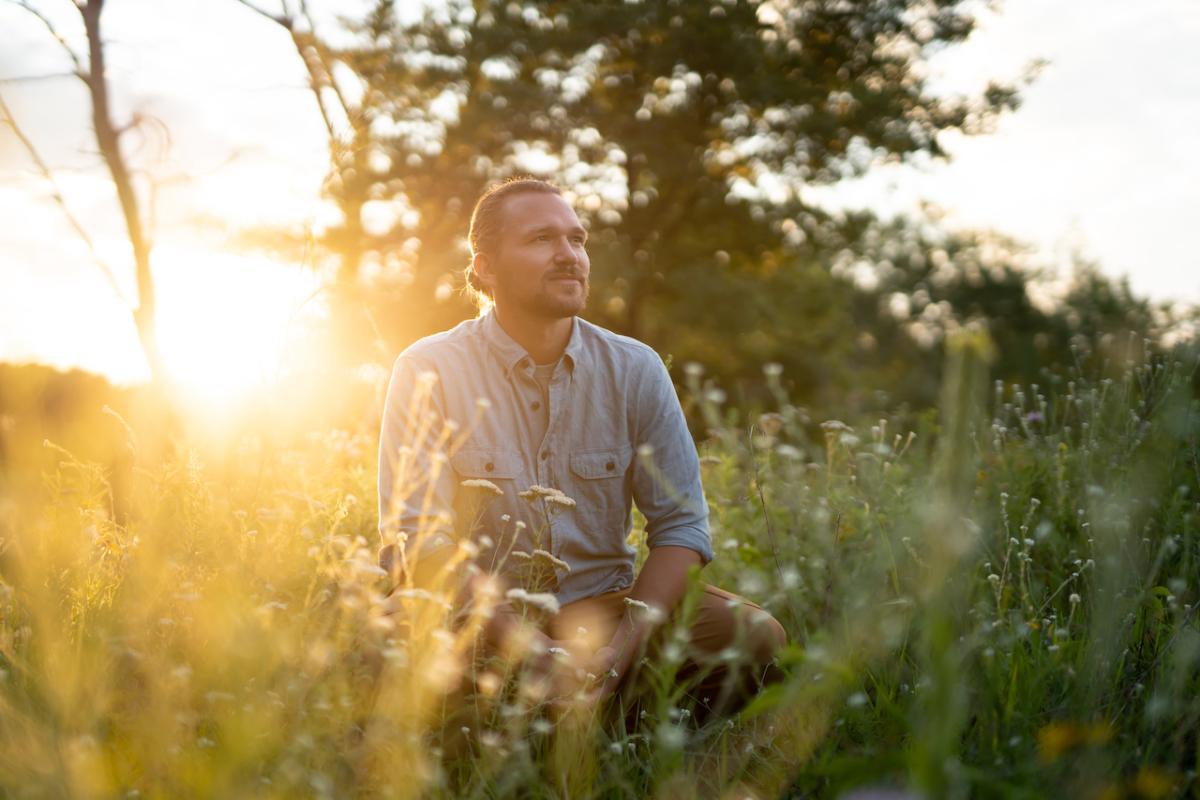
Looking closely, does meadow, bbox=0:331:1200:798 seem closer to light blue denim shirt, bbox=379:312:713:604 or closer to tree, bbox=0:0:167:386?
light blue denim shirt, bbox=379:312:713:604

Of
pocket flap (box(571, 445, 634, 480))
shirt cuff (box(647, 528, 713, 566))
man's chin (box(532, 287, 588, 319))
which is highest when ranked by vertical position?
A: man's chin (box(532, 287, 588, 319))

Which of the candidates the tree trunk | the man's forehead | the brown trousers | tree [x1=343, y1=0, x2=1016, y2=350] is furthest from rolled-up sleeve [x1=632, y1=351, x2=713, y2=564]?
tree [x1=343, y1=0, x2=1016, y2=350]

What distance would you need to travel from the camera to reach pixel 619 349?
328cm

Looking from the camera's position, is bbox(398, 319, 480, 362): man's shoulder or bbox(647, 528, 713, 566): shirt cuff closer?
bbox(647, 528, 713, 566): shirt cuff

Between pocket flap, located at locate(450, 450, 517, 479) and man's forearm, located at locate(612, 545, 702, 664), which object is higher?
pocket flap, located at locate(450, 450, 517, 479)

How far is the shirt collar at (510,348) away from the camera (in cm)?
320

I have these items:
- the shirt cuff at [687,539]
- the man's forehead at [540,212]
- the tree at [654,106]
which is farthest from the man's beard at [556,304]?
the tree at [654,106]

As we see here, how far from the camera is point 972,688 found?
82.4 inches

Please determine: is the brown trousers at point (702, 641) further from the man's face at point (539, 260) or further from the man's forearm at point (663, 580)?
the man's face at point (539, 260)

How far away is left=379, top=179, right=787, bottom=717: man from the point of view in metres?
2.93

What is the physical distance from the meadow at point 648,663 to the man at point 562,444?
345mm

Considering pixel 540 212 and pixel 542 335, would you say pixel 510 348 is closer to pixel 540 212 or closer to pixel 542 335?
pixel 542 335

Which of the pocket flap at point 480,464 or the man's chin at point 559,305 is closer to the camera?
the pocket flap at point 480,464

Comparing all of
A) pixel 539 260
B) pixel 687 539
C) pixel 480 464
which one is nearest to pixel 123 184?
pixel 539 260
